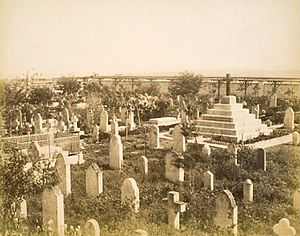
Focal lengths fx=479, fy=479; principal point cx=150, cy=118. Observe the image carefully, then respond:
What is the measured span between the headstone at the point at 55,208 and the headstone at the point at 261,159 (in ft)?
3.64

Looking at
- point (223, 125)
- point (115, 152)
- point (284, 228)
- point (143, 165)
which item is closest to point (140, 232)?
point (143, 165)

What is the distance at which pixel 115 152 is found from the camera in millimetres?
2930

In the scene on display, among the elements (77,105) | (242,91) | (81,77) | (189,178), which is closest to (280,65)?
(242,91)

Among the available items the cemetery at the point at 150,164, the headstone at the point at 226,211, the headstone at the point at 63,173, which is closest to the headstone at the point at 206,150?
the cemetery at the point at 150,164

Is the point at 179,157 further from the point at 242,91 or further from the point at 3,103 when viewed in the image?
the point at 3,103

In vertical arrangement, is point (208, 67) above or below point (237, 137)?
above

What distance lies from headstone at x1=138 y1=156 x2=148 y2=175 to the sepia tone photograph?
0.04ft

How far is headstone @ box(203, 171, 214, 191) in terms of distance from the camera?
2.67m

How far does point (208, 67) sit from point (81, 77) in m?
0.72

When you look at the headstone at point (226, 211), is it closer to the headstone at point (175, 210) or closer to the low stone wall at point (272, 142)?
the headstone at point (175, 210)

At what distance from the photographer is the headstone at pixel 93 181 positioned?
2814mm

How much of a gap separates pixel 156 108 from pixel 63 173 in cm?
68

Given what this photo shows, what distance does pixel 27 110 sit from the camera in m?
2.89

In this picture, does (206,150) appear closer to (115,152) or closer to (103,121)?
(115,152)
